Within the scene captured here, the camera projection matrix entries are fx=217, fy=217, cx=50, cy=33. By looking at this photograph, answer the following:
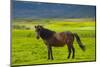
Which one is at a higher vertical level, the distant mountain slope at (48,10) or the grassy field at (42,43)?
the distant mountain slope at (48,10)

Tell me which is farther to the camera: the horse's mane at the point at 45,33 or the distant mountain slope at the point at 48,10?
the horse's mane at the point at 45,33

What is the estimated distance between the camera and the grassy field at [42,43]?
95.3 inches

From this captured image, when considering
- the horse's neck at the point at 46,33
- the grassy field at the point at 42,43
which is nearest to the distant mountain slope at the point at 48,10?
the grassy field at the point at 42,43

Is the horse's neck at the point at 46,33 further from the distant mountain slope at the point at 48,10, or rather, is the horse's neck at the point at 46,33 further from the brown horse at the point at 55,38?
the distant mountain slope at the point at 48,10

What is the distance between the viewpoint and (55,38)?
8.55ft

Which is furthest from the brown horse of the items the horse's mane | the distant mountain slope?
the distant mountain slope

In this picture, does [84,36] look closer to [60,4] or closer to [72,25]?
[72,25]

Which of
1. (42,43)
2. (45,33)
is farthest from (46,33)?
(42,43)

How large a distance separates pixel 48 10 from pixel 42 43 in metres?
0.40

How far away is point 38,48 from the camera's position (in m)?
2.51

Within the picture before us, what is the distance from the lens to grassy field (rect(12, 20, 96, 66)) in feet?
7.94

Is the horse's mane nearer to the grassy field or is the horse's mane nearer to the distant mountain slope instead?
the grassy field

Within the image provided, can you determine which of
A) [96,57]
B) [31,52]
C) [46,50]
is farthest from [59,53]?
[96,57]

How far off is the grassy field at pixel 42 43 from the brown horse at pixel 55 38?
0.14 ft
